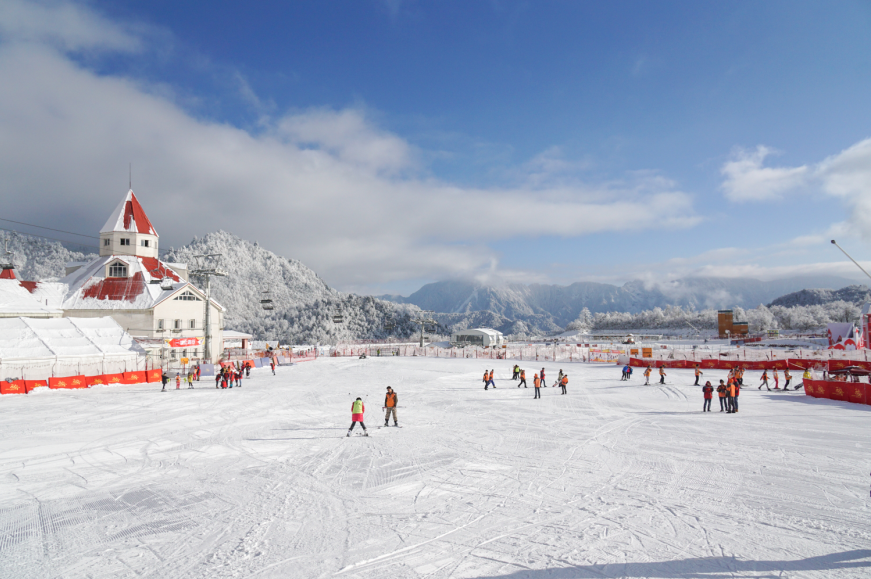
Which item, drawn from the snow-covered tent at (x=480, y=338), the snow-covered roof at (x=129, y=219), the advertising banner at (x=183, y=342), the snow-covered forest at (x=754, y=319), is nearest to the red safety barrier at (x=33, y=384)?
the advertising banner at (x=183, y=342)

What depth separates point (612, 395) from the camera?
2591cm

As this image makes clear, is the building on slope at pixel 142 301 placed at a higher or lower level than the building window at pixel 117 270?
lower

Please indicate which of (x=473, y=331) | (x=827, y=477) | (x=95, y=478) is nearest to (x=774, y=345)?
(x=473, y=331)

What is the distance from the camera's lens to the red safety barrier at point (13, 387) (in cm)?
2525

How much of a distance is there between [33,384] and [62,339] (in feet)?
16.7

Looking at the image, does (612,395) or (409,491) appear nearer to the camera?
(409,491)

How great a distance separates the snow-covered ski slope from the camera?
6.79 meters

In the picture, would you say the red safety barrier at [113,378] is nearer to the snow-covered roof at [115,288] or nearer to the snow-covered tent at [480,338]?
the snow-covered roof at [115,288]

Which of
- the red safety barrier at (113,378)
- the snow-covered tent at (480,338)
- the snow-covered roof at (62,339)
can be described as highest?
the snow-covered roof at (62,339)

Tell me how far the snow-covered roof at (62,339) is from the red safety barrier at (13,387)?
5.91ft

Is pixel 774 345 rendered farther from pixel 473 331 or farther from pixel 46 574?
pixel 46 574

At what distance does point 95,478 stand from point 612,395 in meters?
24.2

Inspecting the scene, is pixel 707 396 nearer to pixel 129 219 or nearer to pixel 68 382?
pixel 68 382

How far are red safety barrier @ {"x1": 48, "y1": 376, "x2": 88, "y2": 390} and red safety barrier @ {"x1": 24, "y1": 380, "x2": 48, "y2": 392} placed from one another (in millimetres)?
340
